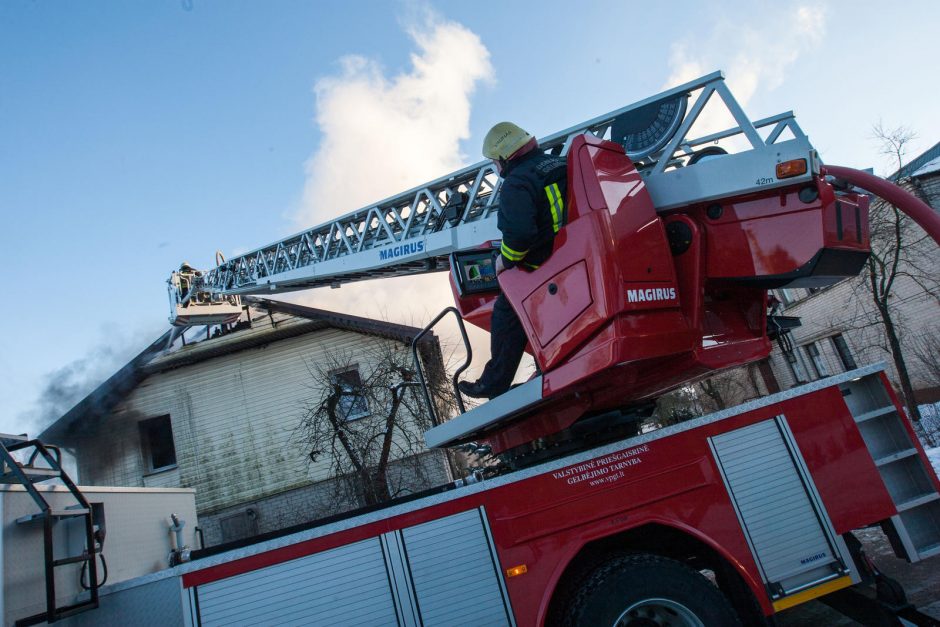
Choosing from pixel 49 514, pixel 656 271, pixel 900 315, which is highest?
pixel 900 315

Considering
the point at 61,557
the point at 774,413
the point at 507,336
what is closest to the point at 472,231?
the point at 507,336

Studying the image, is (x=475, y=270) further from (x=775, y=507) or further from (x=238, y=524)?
(x=238, y=524)

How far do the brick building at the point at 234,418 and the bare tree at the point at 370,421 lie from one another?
0.16 metres

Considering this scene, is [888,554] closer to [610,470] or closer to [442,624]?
[610,470]

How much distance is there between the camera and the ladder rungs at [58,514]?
3.46 m

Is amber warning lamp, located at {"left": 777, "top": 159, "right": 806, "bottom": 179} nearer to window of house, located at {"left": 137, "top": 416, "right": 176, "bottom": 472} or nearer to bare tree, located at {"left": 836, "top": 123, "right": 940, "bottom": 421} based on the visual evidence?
bare tree, located at {"left": 836, "top": 123, "right": 940, "bottom": 421}

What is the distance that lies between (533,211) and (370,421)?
11.7 meters

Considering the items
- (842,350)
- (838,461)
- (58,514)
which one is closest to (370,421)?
(58,514)

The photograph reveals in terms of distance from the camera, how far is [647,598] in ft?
10.4

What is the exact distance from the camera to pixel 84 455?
16828 mm

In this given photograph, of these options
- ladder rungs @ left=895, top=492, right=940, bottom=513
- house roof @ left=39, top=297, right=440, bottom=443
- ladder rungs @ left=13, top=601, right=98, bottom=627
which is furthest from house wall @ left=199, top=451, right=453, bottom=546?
ladder rungs @ left=895, top=492, right=940, bottom=513

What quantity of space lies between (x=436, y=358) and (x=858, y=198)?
1208 centimetres

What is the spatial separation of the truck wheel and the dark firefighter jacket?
182 centimetres

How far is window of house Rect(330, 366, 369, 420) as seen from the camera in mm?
14016
